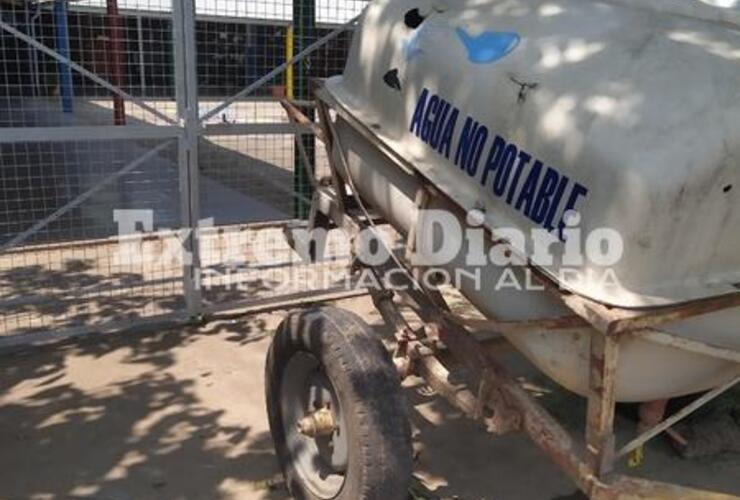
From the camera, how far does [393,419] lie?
3059 millimetres

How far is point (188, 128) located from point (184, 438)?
2.14 m

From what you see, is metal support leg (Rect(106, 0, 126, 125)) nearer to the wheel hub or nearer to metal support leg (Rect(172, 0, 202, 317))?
metal support leg (Rect(172, 0, 202, 317))

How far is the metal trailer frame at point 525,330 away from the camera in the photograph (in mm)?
2385

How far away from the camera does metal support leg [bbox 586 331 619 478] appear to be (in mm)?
2371

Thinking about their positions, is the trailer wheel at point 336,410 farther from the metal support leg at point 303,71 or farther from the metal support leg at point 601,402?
the metal support leg at point 303,71

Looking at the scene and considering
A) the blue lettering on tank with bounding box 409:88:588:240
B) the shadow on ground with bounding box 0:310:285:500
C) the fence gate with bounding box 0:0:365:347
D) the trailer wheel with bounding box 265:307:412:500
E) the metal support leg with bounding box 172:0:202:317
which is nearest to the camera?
the blue lettering on tank with bounding box 409:88:588:240

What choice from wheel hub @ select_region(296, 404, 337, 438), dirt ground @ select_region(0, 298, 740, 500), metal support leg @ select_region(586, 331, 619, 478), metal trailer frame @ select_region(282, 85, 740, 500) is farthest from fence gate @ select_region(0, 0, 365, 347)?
metal support leg @ select_region(586, 331, 619, 478)

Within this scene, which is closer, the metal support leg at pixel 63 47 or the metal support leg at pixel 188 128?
the metal support leg at pixel 188 128

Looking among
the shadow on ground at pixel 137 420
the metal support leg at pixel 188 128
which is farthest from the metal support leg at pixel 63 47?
the shadow on ground at pixel 137 420

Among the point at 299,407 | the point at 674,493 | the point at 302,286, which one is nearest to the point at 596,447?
the point at 674,493

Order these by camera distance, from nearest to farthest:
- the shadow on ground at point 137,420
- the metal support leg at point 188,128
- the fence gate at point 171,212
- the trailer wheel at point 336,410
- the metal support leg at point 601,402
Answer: the metal support leg at point 601,402 < the trailer wheel at point 336,410 < the shadow on ground at point 137,420 < the metal support leg at point 188,128 < the fence gate at point 171,212

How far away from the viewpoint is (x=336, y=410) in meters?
3.39

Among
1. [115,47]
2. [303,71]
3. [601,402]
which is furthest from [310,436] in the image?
[115,47]

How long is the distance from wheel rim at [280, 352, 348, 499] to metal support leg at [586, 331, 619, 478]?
3.88ft
